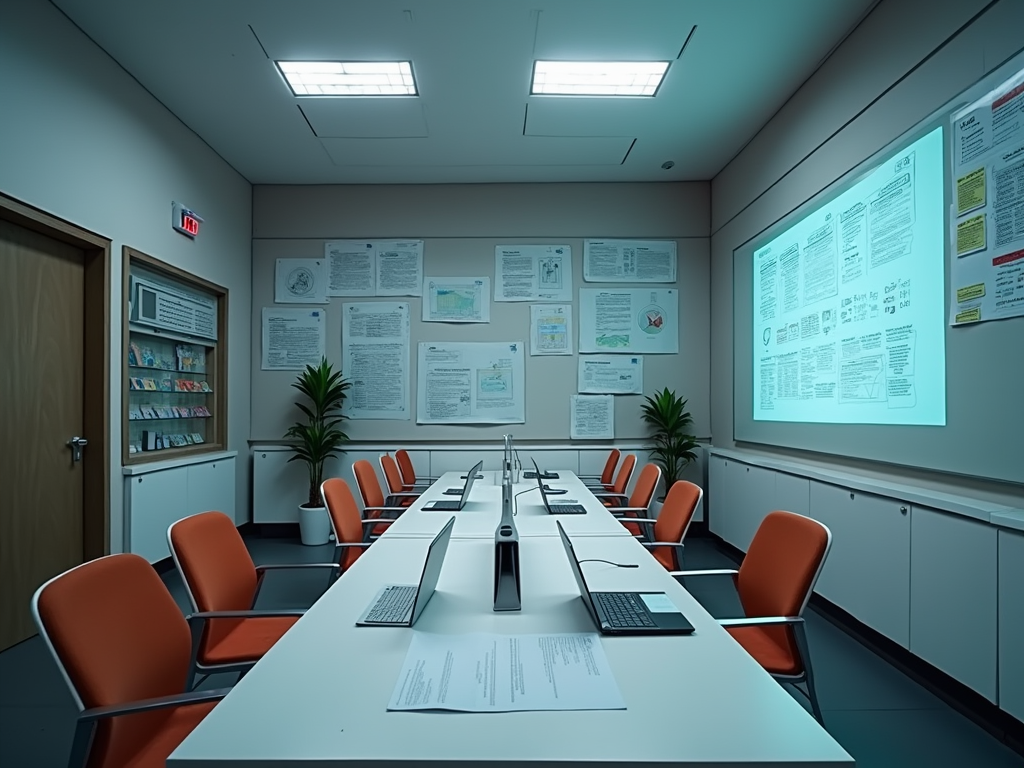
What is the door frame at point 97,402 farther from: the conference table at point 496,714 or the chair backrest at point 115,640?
the conference table at point 496,714

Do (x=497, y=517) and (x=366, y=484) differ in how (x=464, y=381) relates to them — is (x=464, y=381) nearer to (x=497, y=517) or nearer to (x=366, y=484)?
(x=366, y=484)

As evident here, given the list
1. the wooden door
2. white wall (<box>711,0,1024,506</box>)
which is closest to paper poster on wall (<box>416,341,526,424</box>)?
white wall (<box>711,0,1024,506</box>)

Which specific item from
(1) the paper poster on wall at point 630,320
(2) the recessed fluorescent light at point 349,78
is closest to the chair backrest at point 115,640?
(2) the recessed fluorescent light at point 349,78

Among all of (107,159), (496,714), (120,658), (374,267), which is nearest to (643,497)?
(496,714)

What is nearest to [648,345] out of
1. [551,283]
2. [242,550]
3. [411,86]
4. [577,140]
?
[551,283]

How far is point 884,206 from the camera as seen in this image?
3.02m

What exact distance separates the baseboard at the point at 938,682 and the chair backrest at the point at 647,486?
1.20 metres

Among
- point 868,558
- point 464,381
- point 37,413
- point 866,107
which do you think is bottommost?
point 868,558

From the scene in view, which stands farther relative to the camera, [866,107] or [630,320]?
[630,320]

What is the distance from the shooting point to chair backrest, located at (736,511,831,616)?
5.73 ft

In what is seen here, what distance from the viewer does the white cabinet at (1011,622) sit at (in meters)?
2.03

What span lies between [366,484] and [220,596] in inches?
62.5

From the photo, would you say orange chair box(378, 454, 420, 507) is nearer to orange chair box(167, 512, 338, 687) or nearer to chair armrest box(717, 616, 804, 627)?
orange chair box(167, 512, 338, 687)

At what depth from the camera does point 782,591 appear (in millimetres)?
1846
